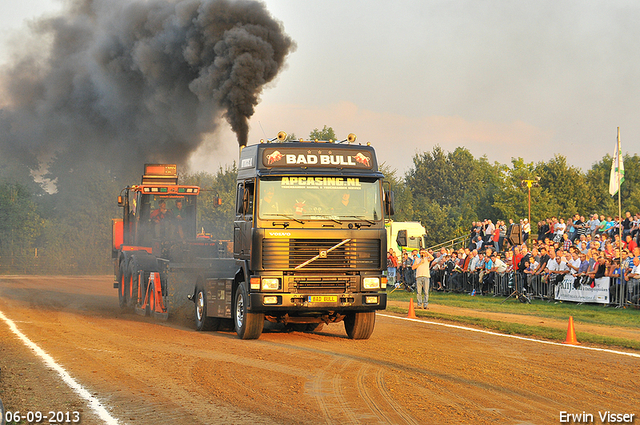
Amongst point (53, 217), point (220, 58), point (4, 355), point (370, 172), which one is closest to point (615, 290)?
point (370, 172)

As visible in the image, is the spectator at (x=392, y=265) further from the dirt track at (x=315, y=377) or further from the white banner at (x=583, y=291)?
the dirt track at (x=315, y=377)

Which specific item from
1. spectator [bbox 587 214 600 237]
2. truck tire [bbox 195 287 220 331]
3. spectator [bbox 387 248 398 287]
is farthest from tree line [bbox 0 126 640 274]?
truck tire [bbox 195 287 220 331]

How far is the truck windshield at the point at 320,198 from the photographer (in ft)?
41.3

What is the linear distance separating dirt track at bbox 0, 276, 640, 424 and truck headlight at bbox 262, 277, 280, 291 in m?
1.02

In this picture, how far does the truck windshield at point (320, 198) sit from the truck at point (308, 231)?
0.06ft

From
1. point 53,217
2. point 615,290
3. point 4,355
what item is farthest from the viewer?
point 53,217

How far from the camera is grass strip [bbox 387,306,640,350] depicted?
13297mm

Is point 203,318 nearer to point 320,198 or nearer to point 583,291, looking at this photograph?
point 320,198

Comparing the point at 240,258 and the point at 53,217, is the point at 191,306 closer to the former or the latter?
the point at 240,258

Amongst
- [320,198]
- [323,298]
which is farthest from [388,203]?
[323,298]

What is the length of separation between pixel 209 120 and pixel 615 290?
13990 millimetres

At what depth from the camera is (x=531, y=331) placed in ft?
49.7

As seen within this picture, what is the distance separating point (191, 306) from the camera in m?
→ 16.3

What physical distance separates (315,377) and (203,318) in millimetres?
6187
